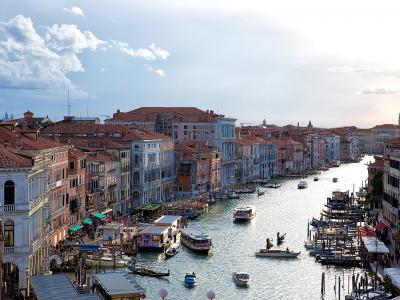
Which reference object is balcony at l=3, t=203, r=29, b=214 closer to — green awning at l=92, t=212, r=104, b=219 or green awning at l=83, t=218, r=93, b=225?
green awning at l=83, t=218, r=93, b=225

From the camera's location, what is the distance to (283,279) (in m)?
22.6

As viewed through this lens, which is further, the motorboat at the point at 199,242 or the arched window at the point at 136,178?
the arched window at the point at 136,178

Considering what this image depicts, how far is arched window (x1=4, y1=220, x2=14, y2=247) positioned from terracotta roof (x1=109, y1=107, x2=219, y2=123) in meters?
38.5

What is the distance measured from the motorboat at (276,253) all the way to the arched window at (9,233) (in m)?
10.7

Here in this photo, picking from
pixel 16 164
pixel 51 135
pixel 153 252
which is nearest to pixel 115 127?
pixel 51 135

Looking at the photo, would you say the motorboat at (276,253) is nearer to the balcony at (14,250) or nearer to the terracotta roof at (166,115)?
the balcony at (14,250)

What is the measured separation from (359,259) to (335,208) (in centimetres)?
1452

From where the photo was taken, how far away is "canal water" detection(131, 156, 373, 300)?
20906mm

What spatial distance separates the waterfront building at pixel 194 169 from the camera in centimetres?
4762

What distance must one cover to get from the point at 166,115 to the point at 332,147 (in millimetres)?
51890

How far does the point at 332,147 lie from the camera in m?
104

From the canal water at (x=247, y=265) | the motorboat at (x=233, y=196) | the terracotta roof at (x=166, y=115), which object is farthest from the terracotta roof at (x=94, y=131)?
the terracotta roof at (x=166, y=115)

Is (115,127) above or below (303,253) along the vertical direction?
above

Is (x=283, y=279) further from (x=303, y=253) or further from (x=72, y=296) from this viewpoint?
(x=72, y=296)
